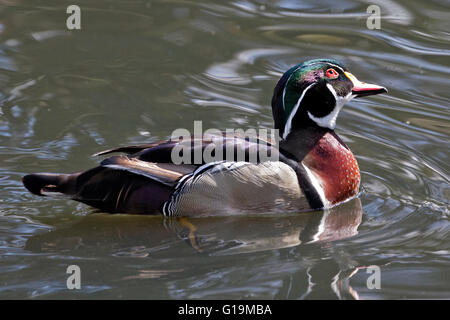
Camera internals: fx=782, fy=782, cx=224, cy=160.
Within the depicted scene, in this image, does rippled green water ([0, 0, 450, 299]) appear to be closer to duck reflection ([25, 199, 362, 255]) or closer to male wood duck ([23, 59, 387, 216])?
duck reflection ([25, 199, 362, 255])

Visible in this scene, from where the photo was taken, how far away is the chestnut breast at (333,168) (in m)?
6.70

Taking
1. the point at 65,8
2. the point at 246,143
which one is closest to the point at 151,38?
the point at 65,8

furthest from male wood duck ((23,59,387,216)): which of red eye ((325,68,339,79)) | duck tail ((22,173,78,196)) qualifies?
red eye ((325,68,339,79))

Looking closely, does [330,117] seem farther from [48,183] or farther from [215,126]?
[48,183]

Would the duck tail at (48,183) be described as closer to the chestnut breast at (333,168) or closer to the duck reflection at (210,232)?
the duck reflection at (210,232)

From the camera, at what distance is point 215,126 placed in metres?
8.16

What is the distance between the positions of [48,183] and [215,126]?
2288mm

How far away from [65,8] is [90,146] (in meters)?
3.71

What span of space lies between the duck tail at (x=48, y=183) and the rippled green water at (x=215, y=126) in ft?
0.81

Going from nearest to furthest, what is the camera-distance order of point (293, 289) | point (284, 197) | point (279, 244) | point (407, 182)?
point (293, 289)
point (279, 244)
point (284, 197)
point (407, 182)

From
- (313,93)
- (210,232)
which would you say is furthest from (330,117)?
(210,232)

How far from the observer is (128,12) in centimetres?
1067

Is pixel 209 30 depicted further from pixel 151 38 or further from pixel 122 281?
pixel 122 281

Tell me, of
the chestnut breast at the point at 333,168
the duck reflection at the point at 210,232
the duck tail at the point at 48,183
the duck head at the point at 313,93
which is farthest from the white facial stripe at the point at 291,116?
the duck tail at the point at 48,183
